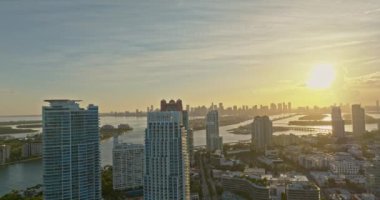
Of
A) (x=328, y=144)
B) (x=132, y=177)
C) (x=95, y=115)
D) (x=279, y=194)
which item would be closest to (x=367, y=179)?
(x=279, y=194)

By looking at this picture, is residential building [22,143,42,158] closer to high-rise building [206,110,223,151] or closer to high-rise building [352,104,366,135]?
high-rise building [206,110,223,151]

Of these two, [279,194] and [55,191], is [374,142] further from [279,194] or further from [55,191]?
[55,191]

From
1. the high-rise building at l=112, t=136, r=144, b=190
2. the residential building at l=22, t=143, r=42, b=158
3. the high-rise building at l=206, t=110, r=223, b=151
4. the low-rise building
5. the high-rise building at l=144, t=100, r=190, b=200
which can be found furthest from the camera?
the high-rise building at l=206, t=110, r=223, b=151

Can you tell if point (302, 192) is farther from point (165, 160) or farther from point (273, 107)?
point (273, 107)

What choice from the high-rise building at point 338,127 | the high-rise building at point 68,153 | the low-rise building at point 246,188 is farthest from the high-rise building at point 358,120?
the high-rise building at point 68,153

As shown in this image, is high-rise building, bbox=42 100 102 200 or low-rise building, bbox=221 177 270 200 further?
low-rise building, bbox=221 177 270 200

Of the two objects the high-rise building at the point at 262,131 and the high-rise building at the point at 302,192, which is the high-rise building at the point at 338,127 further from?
the high-rise building at the point at 302,192

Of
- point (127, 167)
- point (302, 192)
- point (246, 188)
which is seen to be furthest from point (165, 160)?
point (127, 167)

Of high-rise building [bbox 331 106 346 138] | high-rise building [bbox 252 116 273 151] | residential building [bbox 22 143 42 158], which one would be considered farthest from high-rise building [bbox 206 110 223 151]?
residential building [bbox 22 143 42 158]
